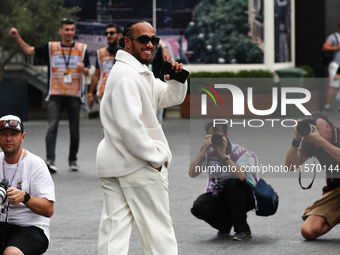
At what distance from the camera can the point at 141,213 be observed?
3.85 metres

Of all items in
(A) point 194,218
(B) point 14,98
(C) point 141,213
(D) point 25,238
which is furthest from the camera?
(B) point 14,98

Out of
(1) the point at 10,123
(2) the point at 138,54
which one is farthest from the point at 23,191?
(2) the point at 138,54

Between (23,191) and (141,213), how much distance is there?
80 centimetres

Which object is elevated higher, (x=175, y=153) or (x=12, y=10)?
(x=12, y=10)

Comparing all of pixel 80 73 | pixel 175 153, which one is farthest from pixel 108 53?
pixel 175 153

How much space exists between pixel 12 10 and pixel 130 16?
10.1 ft

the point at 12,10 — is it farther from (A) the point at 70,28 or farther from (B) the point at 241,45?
(A) the point at 70,28

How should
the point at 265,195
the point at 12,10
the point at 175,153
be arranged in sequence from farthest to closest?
1. the point at 12,10
2. the point at 175,153
3. the point at 265,195

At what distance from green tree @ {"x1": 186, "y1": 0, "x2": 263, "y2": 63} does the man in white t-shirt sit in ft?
40.5

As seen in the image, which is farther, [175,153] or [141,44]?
[175,153]

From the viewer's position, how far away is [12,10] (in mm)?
15414

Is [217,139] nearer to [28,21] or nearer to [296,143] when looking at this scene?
[296,143]

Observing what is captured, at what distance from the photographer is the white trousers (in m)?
3.83

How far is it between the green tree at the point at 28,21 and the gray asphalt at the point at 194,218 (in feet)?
20.0
